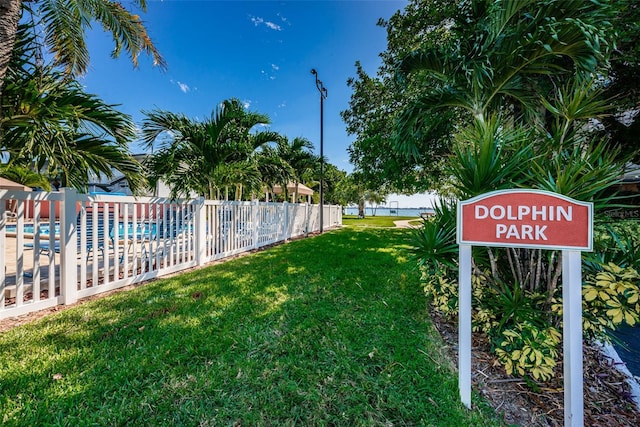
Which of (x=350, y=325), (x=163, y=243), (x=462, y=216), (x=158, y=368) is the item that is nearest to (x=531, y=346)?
(x=462, y=216)

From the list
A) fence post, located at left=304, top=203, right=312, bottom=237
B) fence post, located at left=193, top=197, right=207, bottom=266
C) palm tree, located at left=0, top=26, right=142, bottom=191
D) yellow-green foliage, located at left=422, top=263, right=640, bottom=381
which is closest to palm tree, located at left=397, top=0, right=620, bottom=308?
yellow-green foliage, located at left=422, top=263, right=640, bottom=381

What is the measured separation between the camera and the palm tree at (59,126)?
8.85ft

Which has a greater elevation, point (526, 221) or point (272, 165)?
point (272, 165)

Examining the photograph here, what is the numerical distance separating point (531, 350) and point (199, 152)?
624 centimetres

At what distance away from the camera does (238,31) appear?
27.5ft

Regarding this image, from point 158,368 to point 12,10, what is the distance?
3.48 metres

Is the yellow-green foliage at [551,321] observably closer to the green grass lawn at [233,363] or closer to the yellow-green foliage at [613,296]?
the yellow-green foliage at [613,296]

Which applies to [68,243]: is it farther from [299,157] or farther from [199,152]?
[299,157]

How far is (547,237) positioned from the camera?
1.55 metres

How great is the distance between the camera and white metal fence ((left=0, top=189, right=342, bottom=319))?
290cm

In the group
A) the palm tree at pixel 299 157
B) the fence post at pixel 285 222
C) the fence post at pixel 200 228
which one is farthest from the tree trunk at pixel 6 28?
the palm tree at pixel 299 157

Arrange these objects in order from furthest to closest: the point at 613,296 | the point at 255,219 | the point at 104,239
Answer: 1. the point at 255,219
2. the point at 104,239
3. the point at 613,296

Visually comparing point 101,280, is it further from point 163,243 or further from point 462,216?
point 462,216

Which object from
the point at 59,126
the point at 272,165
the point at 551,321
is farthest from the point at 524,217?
the point at 272,165
